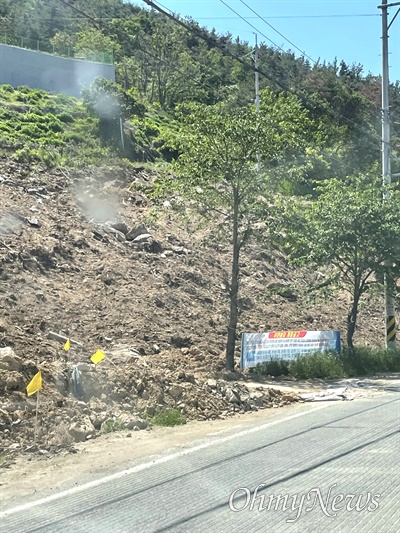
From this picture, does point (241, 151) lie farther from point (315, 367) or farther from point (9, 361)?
point (9, 361)

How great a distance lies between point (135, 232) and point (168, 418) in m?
16.2

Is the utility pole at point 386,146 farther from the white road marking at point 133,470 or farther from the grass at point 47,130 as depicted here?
the grass at point 47,130

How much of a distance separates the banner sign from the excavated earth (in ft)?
3.58

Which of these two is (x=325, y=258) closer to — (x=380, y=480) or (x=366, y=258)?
(x=366, y=258)

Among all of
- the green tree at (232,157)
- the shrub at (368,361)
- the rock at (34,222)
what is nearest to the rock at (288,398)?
the green tree at (232,157)

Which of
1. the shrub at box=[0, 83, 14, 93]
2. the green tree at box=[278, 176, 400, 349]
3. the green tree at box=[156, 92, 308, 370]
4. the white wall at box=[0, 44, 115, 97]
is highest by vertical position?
the white wall at box=[0, 44, 115, 97]

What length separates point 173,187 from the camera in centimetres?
1961

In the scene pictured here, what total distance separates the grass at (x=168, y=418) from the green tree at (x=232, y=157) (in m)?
6.39

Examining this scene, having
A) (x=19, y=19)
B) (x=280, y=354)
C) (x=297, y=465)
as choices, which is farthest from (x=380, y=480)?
(x=19, y=19)

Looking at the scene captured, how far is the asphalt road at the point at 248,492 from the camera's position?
20.0ft

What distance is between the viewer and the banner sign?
20234mm

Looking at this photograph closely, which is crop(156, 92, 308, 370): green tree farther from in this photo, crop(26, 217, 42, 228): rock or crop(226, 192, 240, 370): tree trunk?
crop(26, 217, 42, 228): rock

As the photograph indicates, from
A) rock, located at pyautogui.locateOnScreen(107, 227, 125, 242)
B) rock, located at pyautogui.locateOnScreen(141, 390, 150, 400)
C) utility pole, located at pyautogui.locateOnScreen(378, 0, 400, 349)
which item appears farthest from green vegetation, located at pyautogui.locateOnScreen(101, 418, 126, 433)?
rock, located at pyautogui.locateOnScreen(107, 227, 125, 242)

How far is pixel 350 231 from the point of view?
21.6m
